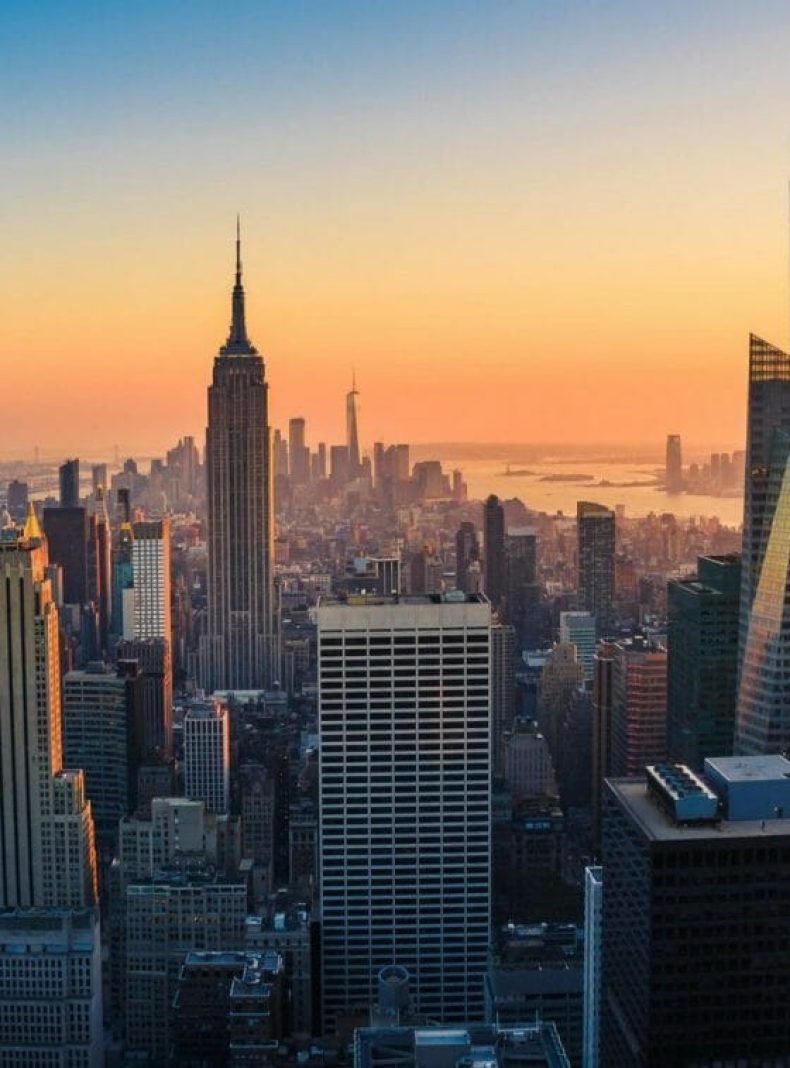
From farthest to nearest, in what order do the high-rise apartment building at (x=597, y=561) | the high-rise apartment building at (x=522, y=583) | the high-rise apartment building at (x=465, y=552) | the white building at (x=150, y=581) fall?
1. the white building at (x=150, y=581)
2. the high-rise apartment building at (x=522, y=583)
3. the high-rise apartment building at (x=465, y=552)
4. the high-rise apartment building at (x=597, y=561)

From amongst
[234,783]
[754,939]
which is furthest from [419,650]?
[754,939]

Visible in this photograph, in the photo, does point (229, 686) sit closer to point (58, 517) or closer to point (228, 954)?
point (58, 517)

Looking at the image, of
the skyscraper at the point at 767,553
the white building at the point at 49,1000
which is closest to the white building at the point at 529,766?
the skyscraper at the point at 767,553

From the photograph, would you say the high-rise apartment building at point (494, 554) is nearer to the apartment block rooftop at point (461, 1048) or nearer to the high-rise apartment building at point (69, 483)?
the high-rise apartment building at point (69, 483)

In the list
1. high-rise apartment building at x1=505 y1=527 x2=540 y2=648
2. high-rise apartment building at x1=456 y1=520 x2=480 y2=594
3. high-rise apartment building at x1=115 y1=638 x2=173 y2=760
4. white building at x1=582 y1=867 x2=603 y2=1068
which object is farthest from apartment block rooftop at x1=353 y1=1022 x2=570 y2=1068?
high-rise apartment building at x1=505 y1=527 x2=540 y2=648

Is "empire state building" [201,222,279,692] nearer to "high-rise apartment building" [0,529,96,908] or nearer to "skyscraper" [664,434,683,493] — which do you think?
"high-rise apartment building" [0,529,96,908]

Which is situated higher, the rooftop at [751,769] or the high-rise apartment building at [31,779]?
the rooftop at [751,769]
